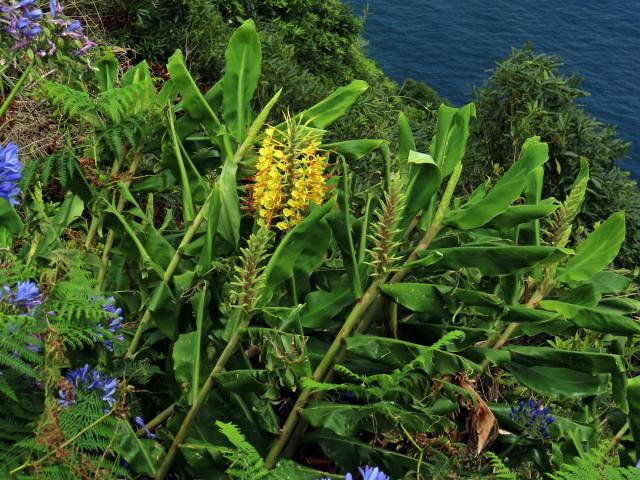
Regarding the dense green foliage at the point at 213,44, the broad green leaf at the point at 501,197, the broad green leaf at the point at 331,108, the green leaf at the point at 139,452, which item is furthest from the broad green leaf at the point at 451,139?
the dense green foliage at the point at 213,44

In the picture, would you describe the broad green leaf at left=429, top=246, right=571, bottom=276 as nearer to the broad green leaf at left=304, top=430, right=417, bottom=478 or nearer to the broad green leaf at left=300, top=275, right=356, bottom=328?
the broad green leaf at left=300, top=275, right=356, bottom=328

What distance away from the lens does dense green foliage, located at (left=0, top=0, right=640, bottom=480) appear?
197cm

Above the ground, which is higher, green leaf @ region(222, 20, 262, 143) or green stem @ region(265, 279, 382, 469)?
green leaf @ region(222, 20, 262, 143)

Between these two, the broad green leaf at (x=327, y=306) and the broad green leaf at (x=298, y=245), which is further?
the broad green leaf at (x=327, y=306)

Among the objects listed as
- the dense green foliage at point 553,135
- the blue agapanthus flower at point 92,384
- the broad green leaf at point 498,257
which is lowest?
the dense green foliage at point 553,135

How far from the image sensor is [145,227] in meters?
2.37

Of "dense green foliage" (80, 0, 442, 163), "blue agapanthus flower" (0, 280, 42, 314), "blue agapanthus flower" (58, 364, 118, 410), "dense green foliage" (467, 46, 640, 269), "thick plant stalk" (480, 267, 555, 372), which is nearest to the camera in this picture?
"blue agapanthus flower" (0, 280, 42, 314)

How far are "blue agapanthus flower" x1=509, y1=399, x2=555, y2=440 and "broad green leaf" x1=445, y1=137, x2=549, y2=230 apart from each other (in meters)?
0.57

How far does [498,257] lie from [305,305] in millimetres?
560

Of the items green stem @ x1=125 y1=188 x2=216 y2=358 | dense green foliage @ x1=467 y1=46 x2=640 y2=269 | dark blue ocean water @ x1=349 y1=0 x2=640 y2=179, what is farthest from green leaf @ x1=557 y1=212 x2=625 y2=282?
dark blue ocean water @ x1=349 y1=0 x2=640 y2=179

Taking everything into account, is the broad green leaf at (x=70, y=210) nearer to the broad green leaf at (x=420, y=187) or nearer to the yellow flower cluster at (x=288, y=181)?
the yellow flower cluster at (x=288, y=181)

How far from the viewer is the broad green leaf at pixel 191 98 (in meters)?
2.47

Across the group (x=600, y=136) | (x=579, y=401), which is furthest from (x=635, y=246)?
(x=579, y=401)

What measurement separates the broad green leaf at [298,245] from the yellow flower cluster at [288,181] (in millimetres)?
59
